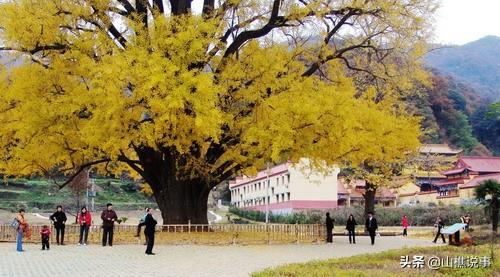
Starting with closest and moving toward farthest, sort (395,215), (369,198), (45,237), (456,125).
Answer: (45,237), (369,198), (395,215), (456,125)

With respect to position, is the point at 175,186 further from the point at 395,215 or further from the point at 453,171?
the point at 453,171

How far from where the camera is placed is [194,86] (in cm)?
2034

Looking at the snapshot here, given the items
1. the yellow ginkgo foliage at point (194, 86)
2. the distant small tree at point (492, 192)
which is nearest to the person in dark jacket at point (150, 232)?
the yellow ginkgo foliage at point (194, 86)

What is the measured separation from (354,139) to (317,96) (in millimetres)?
2167

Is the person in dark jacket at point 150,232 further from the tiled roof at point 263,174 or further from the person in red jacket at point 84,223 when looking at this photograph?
the tiled roof at point 263,174

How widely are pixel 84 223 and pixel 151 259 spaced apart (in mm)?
6346

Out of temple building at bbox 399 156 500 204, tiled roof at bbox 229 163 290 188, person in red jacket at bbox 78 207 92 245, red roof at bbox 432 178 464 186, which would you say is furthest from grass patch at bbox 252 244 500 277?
red roof at bbox 432 178 464 186

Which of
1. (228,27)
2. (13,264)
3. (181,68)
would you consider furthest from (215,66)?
(13,264)

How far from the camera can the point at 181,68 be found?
2069cm

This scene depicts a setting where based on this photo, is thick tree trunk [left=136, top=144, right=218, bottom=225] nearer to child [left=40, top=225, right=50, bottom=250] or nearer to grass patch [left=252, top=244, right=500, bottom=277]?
child [left=40, top=225, right=50, bottom=250]

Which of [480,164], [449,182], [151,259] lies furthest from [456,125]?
[151,259]

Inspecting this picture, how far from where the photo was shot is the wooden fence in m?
22.6

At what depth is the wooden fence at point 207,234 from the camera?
74.2 feet

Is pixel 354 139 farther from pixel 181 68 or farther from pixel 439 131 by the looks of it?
pixel 439 131
